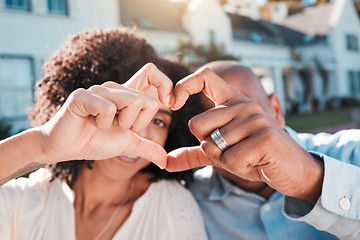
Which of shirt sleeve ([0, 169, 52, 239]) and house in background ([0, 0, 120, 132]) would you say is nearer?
shirt sleeve ([0, 169, 52, 239])

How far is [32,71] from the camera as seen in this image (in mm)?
10688

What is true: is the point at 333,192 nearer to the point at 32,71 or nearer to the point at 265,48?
the point at 32,71

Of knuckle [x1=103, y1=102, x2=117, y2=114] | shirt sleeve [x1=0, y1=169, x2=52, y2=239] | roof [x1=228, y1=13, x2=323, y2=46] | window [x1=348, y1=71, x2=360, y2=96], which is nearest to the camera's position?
knuckle [x1=103, y1=102, x2=117, y2=114]

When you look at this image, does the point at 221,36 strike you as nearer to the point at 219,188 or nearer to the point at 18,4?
the point at 18,4

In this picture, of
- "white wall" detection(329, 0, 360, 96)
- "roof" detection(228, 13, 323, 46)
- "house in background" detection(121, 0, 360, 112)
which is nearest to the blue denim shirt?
"house in background" detection(121, 0, 360, 112)

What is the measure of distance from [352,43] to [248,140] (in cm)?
2937

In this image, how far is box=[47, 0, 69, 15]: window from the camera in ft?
37.1

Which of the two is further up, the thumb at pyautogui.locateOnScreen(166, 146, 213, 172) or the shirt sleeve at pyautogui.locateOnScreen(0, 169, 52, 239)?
the thumb at pyautogui.locateOnScreen(166, 146, 213, 172)

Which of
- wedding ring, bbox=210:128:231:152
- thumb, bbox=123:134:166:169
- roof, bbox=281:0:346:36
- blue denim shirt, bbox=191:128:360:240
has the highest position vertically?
roof, bbox=281:0:346:36

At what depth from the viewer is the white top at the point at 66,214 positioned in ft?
6.41

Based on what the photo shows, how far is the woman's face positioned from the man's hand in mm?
773

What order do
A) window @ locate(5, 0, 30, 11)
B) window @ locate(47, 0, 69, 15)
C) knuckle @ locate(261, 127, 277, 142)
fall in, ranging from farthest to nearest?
window @ locate(47, 0, 69, 15) < window @ locate(5, 0, 30, 11) < knuckle @ locate(261, 127, 277, 142)

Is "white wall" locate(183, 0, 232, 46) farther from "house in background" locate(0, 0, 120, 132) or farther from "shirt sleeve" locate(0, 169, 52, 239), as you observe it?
"shirt sleeve" locate(0, 169, 52, 239)

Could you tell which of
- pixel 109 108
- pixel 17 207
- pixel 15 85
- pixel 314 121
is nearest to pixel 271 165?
pixel 109 108
